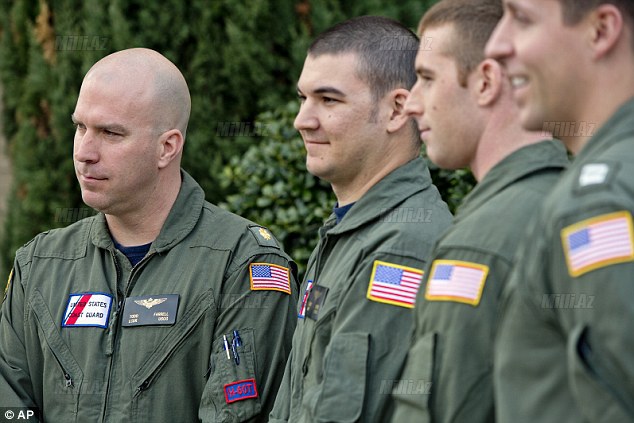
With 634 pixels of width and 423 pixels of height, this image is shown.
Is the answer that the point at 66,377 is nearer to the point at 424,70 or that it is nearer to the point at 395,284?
the point at 395,284

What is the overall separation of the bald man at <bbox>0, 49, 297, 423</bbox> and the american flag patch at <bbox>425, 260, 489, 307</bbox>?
1508 millimetres

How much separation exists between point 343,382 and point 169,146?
1.64m

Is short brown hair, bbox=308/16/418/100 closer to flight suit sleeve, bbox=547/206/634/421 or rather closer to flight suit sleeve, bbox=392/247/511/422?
flight suit sleeve, bbox=392/247/511/422

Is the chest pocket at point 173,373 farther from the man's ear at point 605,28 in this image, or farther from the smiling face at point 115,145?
the man's ear at point 605,28

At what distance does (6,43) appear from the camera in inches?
315

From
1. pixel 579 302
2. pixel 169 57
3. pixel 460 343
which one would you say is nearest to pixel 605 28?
pixel 579 302

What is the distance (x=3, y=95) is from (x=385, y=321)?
5.93 metres

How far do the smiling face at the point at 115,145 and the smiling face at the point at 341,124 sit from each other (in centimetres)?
83

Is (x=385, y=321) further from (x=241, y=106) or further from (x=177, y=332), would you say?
(x=241, y=106)

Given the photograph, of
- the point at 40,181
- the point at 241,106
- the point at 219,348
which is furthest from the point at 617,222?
the point at 40,181

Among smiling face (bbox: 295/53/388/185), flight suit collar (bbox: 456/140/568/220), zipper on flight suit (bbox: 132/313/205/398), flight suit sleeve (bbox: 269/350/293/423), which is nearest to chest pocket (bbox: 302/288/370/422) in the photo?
flight suit sleeve (bbox: 269/350/293/423)

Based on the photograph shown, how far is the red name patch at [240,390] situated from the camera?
3.83 metres

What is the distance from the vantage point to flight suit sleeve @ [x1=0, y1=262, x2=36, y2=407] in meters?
4.06

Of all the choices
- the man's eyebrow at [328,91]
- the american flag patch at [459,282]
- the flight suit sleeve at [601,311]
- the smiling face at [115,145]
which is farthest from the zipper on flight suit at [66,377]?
the flight suit sleeve at [601,311]
